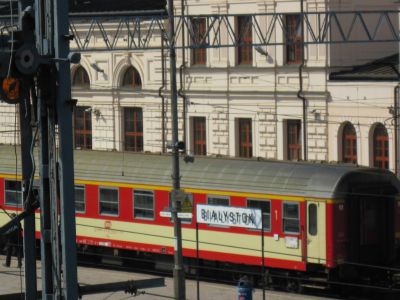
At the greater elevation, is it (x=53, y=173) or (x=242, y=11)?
(x=242, y=11)

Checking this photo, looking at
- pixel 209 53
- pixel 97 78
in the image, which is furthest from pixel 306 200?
pixel 97 78

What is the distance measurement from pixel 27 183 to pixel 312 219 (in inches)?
596

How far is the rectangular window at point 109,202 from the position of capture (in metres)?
30.4

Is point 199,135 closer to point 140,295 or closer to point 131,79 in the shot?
point 131,79

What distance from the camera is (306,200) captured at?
2683 centimetres

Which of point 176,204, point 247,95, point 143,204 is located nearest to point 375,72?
point 247,95

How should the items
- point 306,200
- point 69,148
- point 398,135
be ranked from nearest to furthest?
point 69,148 < point 306,200 < point 398,135

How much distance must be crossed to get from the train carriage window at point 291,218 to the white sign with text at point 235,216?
8.85ft

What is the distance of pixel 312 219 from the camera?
1054 inches

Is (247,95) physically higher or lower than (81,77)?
lower

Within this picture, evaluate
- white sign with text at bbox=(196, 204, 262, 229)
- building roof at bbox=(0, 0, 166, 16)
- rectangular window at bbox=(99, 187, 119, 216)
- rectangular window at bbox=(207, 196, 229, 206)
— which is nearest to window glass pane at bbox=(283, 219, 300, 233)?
rectangular window at bbox=(207, 196, 229, 206)

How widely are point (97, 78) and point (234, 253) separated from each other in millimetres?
19736

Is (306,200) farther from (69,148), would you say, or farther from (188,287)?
(69,148)

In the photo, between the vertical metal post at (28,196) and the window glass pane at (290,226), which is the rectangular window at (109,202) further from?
the vertical metal post at (28,196)
